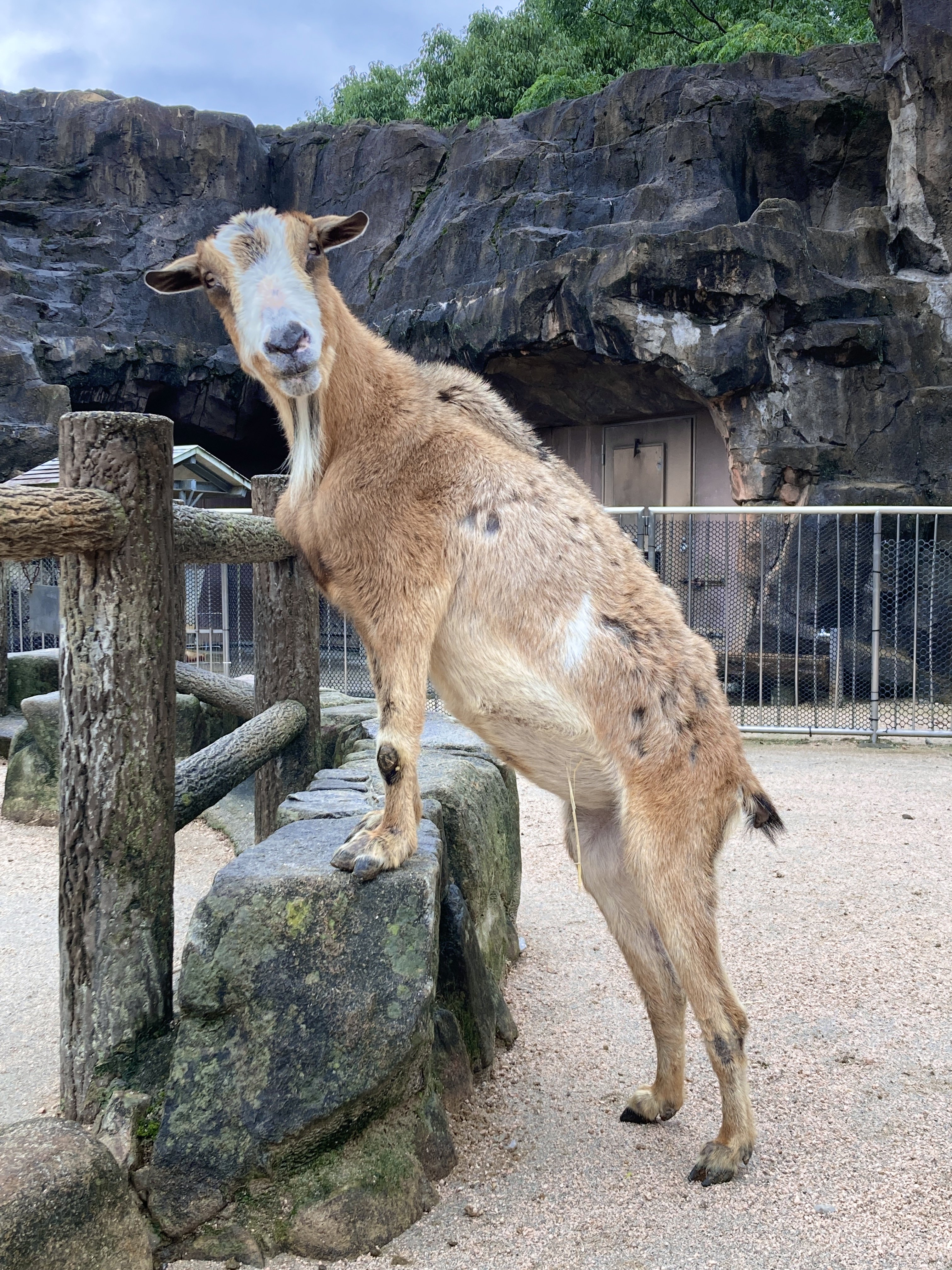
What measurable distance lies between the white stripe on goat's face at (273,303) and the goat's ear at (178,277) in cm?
9

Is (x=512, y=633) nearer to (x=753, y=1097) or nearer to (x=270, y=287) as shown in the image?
(x=270, y=287)

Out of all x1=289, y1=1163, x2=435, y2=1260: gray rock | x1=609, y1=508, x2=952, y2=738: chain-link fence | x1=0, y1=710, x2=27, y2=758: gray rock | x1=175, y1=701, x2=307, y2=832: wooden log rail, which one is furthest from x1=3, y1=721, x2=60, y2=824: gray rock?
x1=609, y1=508, x2=952, y2=738: chain-link fence

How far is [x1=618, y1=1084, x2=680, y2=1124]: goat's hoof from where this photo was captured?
267 cm

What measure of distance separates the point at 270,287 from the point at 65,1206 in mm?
2004

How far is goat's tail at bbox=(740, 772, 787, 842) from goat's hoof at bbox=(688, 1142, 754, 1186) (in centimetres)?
74

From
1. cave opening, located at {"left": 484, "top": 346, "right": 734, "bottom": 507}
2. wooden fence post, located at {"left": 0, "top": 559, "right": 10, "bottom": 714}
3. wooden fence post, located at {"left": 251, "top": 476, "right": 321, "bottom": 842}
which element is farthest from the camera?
cave opening, located at {"left": 484, "top": 346, "right": 734, "bottom": 507}

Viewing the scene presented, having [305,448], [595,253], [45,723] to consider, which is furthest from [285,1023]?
[595,253]

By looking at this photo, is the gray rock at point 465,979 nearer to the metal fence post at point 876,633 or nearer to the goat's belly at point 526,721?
the goat's belly at point 526,721

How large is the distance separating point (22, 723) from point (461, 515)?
18.4 ft

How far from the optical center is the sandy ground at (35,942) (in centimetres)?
287

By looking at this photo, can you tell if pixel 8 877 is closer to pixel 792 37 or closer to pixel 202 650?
pixel 202 650

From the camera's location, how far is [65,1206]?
1.92 metres

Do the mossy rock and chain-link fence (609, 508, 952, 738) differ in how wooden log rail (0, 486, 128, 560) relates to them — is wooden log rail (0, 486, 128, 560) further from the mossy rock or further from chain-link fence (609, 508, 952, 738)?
chain-link fence (609, 508, 952, 738)

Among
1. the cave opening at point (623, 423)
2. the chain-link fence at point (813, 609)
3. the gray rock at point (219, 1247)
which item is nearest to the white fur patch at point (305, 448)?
the gray rock at point (219, 1247)
